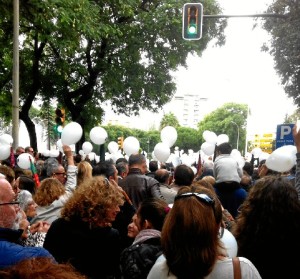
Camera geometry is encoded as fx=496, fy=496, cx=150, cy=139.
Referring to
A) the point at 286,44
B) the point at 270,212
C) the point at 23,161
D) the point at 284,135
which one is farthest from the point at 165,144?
the point at 286,44

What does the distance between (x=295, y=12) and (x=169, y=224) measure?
2156 cm

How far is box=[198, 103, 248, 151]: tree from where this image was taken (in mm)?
100875

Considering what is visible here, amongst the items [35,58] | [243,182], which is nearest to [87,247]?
[243,182]

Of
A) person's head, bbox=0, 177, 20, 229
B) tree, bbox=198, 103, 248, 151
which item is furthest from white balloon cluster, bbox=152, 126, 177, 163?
tree, bbox=198, 103, 248, 151

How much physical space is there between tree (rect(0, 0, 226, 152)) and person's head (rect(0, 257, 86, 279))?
17.6 meters

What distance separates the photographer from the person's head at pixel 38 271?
146 cm

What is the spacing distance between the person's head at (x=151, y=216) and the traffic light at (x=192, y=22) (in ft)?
25.5

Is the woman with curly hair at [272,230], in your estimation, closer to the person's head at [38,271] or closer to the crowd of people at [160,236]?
the crowd of people at [160,236]

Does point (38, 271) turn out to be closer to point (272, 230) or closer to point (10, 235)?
point (10, 235)

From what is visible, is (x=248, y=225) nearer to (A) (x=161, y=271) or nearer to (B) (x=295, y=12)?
(A) (x=161, y=271)

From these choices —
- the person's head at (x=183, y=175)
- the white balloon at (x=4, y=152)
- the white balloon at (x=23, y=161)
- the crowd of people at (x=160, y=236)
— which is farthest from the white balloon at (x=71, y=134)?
the crowd of people at (x=160, y=236)

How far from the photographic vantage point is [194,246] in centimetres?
233

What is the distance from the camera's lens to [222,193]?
5.95 metres

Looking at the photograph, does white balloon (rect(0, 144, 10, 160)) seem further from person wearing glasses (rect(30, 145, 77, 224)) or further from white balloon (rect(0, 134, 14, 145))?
person wearing glasses (rect(30, 145, 77, 224))
